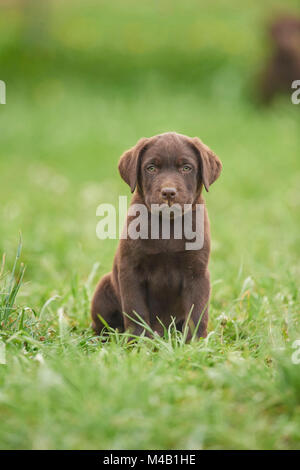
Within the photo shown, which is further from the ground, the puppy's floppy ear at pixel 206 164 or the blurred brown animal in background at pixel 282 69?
the blurred brown animal in background at pixel 282 69

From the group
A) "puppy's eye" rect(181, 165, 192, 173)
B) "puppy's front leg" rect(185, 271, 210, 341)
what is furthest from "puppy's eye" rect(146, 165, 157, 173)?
"puppy's front leg" rect(185, 271, 210, 341)

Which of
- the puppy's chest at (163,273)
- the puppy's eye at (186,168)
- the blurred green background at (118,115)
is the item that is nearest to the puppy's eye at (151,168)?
the puppy's eye at (186,168)

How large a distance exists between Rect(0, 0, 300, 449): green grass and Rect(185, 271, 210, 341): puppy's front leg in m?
0.11

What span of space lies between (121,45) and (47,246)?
36.1 ft

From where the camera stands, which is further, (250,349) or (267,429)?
(250,349)

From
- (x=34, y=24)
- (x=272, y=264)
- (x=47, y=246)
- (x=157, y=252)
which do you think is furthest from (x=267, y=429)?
(x=34, y=24)

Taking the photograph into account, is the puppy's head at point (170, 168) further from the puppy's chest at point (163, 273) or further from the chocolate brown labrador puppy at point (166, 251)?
the puppy's chest at point (163, 273)

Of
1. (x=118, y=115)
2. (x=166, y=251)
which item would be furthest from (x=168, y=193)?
(x=118, y=115)

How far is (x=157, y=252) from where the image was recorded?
3.89m

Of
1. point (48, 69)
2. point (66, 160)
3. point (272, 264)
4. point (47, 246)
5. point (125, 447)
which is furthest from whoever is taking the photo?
point (48, 69)

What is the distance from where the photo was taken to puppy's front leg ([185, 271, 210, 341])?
3969mm

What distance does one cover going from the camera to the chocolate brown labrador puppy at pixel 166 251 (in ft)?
12.8

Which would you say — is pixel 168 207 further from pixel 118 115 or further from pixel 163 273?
pixel 118 115
